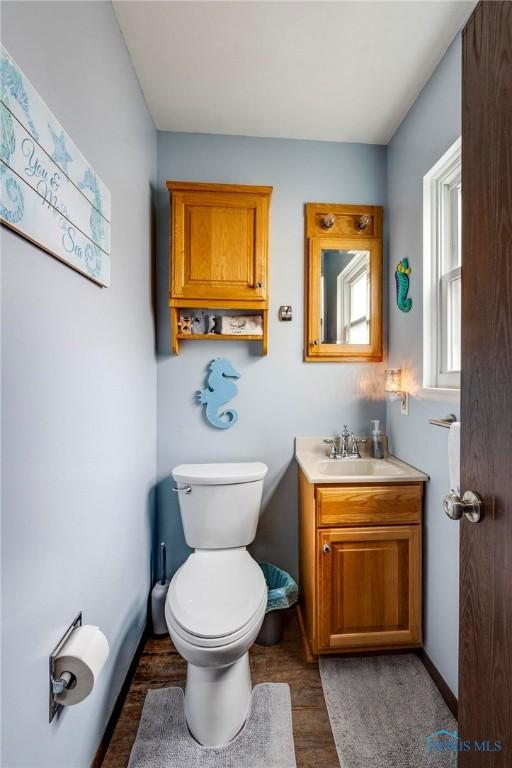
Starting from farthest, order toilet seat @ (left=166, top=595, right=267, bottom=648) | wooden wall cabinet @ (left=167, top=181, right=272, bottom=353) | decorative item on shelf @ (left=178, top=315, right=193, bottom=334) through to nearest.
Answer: decorative item on shelf @ (left=178, top=315, right=193, bottom=334) → wooden wall cabinet @ (left=167, top=181, right=272, bottom=353) → toilet seat @ (left=166, top=595, right=267, bottom=648)

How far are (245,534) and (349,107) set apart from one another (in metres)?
2.18

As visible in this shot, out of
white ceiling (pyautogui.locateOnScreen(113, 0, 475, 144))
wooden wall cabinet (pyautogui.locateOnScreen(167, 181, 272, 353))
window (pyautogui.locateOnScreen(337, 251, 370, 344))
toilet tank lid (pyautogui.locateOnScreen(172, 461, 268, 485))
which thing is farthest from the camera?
window (pyautogui.locateOnScreen(337, 251, 370, 344))

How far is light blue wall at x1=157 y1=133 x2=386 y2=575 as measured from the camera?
1996 mm

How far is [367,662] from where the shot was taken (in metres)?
1.60

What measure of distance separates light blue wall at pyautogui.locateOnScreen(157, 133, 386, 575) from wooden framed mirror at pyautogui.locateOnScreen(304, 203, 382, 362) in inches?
2.4

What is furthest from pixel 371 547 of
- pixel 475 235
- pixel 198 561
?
pixel 475 235

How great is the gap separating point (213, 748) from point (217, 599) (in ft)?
1.50

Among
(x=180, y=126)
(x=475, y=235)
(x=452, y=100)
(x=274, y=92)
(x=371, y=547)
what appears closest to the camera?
(x=475, y=235)

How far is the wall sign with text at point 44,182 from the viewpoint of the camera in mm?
699

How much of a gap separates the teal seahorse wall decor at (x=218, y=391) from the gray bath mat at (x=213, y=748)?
3.92 ft

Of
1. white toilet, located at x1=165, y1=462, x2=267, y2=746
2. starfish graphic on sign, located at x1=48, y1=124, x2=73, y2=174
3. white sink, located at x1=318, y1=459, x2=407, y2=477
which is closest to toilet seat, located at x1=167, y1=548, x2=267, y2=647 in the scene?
white toilet, located at x1=165, y1=462, x2=267, y2=746

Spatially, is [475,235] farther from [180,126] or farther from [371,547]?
[180,126]

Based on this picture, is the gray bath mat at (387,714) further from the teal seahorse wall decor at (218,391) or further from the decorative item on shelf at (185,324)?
the decorative item on shelf at (185,324)

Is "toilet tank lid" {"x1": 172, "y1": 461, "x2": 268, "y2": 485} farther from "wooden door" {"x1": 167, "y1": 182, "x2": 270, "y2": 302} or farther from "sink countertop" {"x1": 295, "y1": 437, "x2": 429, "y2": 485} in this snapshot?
"wooden door" {"x1": 167, "y1": 182, "x2": 270, "y2": 302}
